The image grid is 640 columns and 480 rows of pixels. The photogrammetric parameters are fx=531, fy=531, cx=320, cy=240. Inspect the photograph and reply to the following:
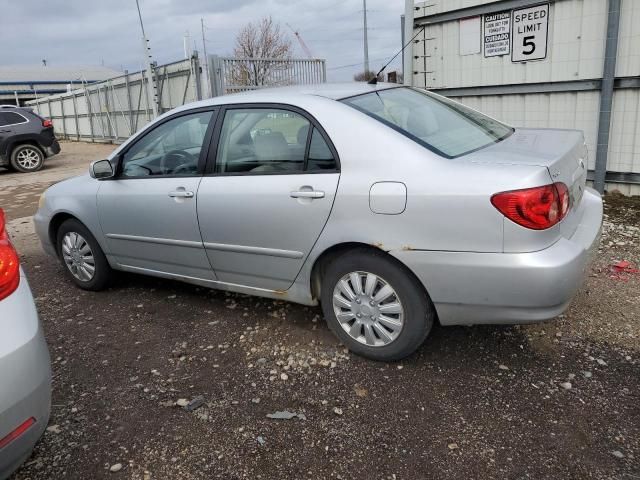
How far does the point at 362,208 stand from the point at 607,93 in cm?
456

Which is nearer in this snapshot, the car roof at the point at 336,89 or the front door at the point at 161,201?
the car roof at the point at 336,89

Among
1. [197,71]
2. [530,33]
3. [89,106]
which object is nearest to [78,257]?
[530,33]

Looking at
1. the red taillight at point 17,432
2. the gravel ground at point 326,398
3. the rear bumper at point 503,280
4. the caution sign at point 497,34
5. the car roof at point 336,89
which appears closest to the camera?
the red taillight at point 17,432

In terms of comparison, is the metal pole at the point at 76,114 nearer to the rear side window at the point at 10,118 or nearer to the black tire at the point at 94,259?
the rear side window at the point at 10,118

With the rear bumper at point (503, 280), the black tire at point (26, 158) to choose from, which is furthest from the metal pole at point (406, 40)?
the black tire at point (26, 158)

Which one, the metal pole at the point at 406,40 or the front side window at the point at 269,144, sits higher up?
the metal pole at the point at 406,40

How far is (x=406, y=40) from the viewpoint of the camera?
7828 mm

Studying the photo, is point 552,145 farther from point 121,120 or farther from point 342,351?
point 121,120

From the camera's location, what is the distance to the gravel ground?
2.37 meters

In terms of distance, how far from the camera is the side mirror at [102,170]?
4.03 meters

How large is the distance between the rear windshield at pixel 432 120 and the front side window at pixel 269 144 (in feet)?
Answer: 1.12

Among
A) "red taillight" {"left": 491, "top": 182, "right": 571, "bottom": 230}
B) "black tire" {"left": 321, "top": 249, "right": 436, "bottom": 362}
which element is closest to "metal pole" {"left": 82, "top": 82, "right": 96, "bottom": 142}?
"black tire" {"left": 321, "top": 249, "right": 436, "bottom": 362}

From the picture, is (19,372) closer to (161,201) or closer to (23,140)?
(161,201)

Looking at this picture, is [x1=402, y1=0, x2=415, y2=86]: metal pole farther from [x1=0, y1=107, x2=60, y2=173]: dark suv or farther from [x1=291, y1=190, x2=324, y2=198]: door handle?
[x1=0, y1=107, x2=60, y2=173]: dark suv
